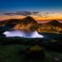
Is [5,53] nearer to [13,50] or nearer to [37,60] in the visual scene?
[13,50]

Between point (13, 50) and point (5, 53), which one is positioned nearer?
point (5, 53)

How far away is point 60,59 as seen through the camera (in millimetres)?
33125

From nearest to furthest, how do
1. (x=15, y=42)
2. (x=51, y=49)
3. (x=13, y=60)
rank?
(x=13, y=60)
(x=51, y=49)
(x=15, y=42)

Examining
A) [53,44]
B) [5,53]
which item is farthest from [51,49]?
[5,53]

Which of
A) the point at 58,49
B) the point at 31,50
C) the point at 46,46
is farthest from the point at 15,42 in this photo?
the point at 31,50

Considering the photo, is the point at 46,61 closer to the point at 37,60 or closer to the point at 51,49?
the point at 37,60

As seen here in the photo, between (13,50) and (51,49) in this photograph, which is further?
(51,49)

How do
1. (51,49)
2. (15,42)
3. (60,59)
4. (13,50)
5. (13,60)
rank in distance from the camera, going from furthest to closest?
(15,42), (51,49), (13,50), (60,59), (13,60)

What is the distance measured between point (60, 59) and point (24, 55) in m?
6.13

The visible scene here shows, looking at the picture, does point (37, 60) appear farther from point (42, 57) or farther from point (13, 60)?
point (13, 60)

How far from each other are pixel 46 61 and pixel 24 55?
13.7ft

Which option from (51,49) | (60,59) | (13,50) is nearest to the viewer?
(60,59)

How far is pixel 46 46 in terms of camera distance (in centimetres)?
4159

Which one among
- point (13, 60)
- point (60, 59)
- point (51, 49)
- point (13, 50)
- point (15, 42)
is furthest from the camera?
point (15, 42)
